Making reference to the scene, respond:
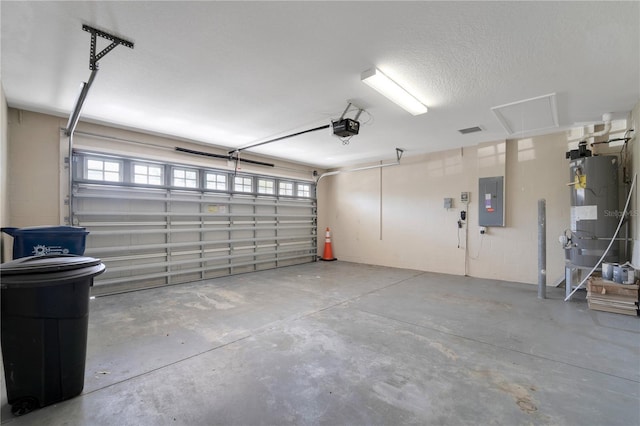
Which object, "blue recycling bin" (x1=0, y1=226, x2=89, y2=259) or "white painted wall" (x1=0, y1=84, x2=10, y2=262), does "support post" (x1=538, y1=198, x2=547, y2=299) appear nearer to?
"blue recycling bin" (x1=0, y1=226, x2=89, y2=259)

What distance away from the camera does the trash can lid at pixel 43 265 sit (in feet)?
5.62

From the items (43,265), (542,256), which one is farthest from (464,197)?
(43,265)

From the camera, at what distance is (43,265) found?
178 cm

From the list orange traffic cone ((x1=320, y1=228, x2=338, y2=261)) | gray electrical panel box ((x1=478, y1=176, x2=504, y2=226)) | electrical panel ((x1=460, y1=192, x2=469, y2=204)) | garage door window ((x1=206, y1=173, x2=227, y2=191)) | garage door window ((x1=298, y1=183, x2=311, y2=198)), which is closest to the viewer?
gray electrical panel box ((x1=478, y1=176, x2=504, y2=226))

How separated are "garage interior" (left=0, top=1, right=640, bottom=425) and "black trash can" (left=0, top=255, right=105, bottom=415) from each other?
0.39ft

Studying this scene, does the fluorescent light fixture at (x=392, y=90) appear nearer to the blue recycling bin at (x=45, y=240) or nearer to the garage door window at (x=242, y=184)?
the blue recycling bin at (x=45, y=240)

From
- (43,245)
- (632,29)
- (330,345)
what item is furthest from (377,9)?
(43,245)

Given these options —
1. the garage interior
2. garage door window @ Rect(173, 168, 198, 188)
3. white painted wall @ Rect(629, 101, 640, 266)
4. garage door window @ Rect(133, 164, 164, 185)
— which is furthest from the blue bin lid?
white painted wall @ Rect(629, 101, 640, 266)

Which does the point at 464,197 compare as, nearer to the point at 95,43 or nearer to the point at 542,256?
the point at 542,256

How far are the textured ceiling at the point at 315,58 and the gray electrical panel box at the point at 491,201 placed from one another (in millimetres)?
1499

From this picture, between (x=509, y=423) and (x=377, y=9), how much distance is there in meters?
2.86

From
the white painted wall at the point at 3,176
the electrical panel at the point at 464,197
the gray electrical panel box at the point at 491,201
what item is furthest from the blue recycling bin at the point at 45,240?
the gray electrical panel box at the point at 491,201

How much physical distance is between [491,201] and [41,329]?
6.46m

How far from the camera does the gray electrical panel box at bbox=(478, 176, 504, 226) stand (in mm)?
5441
